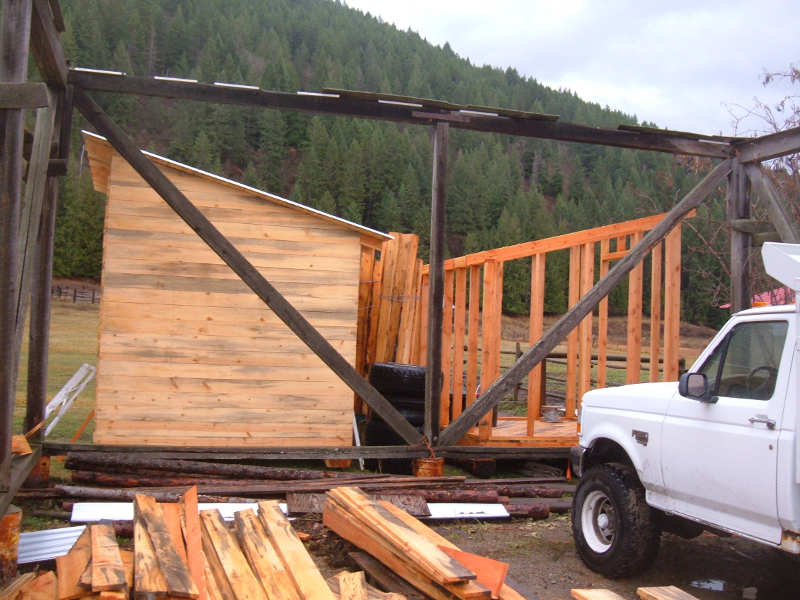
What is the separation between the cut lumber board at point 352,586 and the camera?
4.06m

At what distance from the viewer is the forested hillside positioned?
81.2 m

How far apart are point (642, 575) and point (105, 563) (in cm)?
378

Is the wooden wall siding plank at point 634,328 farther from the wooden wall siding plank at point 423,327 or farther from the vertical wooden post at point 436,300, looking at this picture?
the wooden wall siding plank at point 423,327

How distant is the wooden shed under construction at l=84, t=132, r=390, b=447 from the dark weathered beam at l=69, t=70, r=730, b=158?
870 millimetres

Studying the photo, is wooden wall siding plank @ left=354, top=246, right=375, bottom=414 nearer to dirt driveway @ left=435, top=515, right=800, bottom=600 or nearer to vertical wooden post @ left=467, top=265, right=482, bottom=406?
vertical wooden post @ left=467, top=265, right=482, bottom=406

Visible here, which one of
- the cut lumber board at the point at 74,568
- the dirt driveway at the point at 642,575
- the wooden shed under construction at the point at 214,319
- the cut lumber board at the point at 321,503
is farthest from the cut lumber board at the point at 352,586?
the wooden shed under construction at the point at 214,319

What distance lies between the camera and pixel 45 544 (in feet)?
17.0

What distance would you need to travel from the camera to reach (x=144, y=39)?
11856cm

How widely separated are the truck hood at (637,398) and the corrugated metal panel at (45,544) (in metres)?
4.16

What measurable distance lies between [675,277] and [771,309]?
4838 mm

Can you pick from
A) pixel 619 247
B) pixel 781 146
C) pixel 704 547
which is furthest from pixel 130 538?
pixel 781 146

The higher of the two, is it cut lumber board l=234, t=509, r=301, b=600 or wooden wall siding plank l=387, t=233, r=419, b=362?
wooden wall siding plank l=387, t=233, r=419, b=362

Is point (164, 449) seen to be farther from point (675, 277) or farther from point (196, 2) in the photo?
point (196, 2)

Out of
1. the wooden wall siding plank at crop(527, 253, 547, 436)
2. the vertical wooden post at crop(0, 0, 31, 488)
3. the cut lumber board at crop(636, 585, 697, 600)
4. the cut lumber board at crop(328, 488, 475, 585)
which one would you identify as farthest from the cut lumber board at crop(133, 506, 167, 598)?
the wooden wall siding plank at crop(527, 253, 547, 436)
